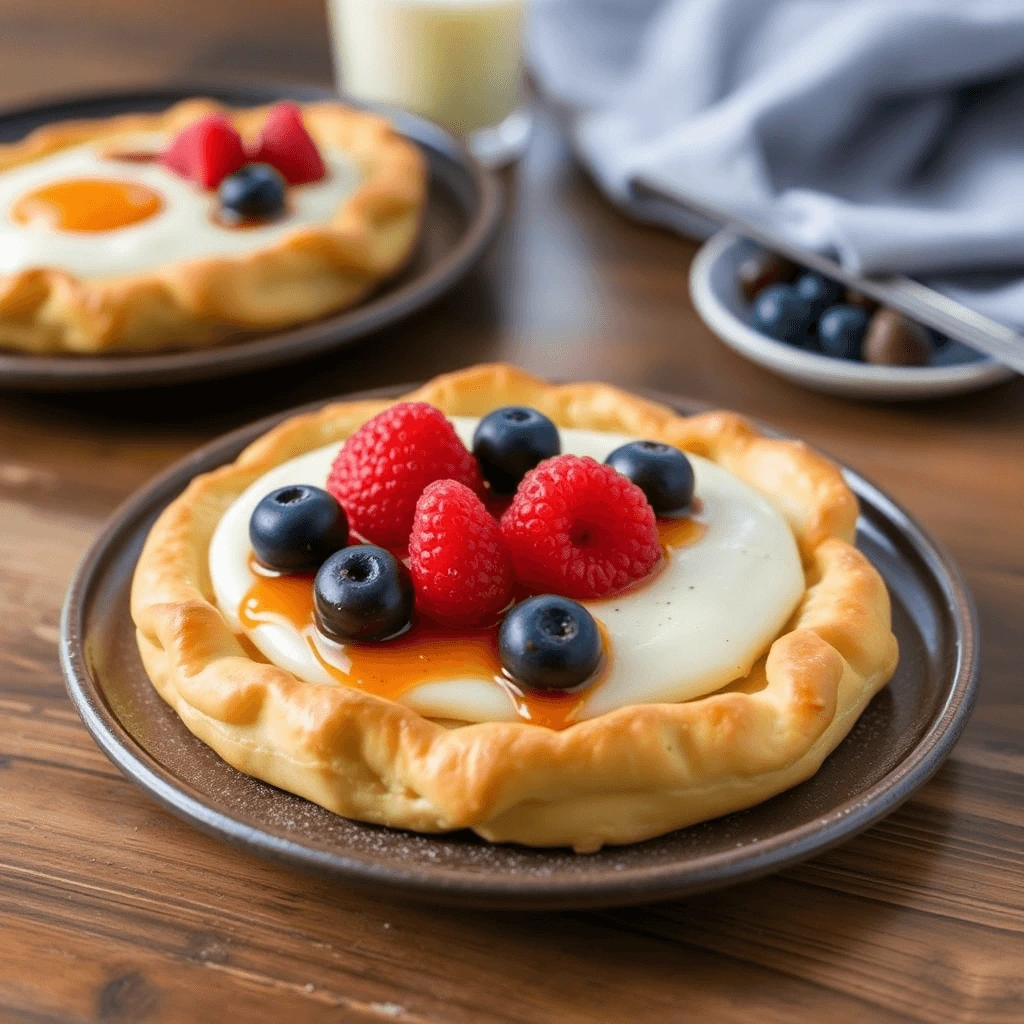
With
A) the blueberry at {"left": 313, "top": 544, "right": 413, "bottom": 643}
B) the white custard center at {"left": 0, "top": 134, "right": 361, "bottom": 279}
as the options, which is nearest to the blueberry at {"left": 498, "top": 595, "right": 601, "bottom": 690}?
the blueberry at {"left": 313, "top": 544, "right": 413, "bottom": 643}

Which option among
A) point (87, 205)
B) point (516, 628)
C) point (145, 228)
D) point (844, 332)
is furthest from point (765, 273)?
point (516, 628)

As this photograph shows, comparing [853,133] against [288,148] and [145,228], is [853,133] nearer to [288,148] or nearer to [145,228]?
[288,148]

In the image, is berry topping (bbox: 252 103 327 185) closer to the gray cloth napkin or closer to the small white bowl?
the gray cloth napkin

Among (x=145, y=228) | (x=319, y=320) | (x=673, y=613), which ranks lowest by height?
(x=319, y=320)

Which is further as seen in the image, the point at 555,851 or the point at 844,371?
the point at 844,371

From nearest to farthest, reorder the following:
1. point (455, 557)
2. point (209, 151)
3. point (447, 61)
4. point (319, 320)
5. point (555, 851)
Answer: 1. point (555, 851)
2. point (455, 557)
3. point (319, 320)
4. point (209, 151)
5. point (447, 61)

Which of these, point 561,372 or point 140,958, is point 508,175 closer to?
point 561,372
